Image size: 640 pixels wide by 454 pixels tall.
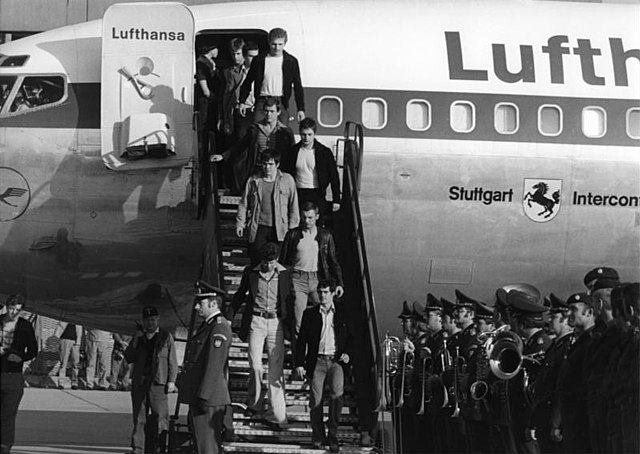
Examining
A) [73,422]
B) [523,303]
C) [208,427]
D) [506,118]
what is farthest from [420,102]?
[73,422]

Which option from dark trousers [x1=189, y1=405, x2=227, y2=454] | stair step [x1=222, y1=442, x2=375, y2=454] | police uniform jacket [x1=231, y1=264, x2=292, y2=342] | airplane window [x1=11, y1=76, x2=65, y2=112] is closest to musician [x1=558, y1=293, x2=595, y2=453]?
stair step [x1=222, y1=442, x2=375, y2=454]

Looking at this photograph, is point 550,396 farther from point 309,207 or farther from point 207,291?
point 207,291

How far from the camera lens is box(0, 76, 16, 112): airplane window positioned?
50.1 ft

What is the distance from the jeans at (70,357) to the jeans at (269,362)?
15.4 m

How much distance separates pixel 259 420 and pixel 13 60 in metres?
5.76

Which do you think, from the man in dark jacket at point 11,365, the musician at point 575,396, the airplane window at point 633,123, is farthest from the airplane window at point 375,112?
the man in dark jacket at point 11,365

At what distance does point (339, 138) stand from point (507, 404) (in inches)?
157

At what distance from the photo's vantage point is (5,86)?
50.2 feet

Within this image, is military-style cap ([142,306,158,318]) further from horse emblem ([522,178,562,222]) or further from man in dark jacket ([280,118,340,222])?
horse emblem ([522,178,562,222])

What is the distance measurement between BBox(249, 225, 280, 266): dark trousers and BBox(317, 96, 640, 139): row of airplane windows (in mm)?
2134

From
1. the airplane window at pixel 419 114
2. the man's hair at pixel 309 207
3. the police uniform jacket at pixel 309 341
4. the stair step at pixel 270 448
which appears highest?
the airplane window at pixel 419 114

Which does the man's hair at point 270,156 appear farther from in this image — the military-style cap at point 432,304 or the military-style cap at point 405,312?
the military-style cap at point 405,312

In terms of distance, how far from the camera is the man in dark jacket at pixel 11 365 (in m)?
13.8

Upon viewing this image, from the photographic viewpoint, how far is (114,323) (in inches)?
634
